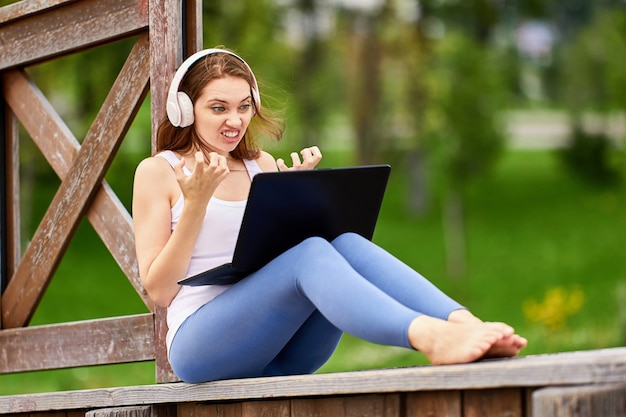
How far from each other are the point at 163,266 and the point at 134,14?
45.1 inches

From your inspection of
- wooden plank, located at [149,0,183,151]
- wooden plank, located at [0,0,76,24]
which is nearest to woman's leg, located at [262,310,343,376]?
wooden plank, located at [149,0,183,151]

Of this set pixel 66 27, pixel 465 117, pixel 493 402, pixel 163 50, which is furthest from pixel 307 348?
pixel 465 117

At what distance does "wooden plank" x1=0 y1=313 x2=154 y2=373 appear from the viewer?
3455 mm

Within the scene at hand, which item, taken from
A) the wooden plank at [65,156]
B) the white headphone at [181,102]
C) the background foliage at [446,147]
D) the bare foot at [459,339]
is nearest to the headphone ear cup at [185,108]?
the white headphone at [181,102]

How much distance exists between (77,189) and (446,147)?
409 inches

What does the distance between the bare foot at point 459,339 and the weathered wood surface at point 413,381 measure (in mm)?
45

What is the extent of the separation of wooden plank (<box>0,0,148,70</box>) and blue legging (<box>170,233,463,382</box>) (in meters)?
1.22

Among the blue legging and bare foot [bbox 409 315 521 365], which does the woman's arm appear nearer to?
the blue legging

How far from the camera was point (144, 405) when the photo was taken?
2.94 metres

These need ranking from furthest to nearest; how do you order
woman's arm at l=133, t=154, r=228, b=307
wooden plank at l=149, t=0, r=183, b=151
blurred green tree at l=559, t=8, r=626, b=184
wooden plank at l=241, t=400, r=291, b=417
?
1. blurred green tree at l=559, t=8, r=626, b=184
2. wooden plank at l=149, t=0, r=183, b=151
3. woman's arm at l=133, t=154, r=228, b=307
4. wooden plank at l=241, t=400, r=291, b=417

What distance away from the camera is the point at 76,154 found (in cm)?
374

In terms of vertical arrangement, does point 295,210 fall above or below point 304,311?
above

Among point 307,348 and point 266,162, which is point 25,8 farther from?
point 307,348

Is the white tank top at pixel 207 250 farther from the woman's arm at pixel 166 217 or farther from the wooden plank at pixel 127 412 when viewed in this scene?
the wooden plank at pixel 127 412
